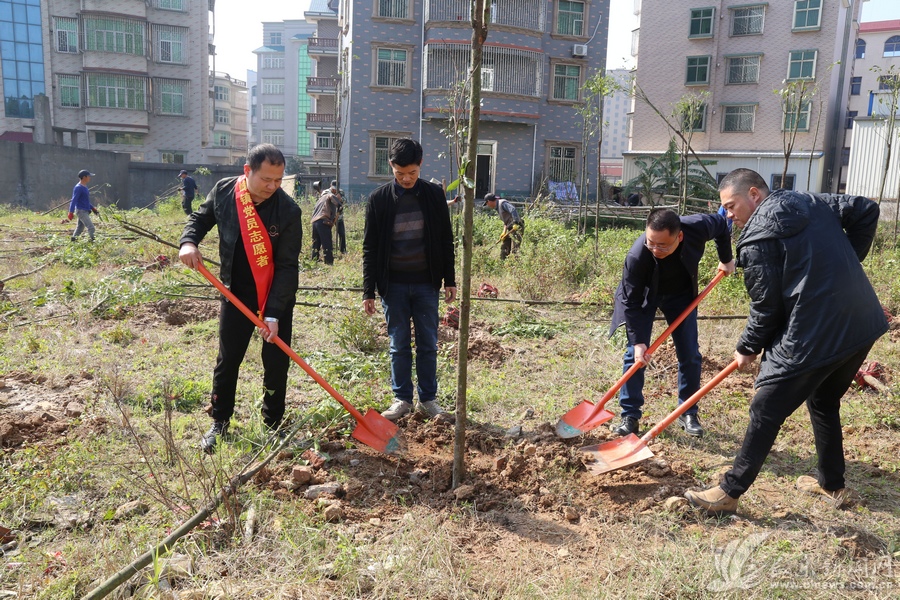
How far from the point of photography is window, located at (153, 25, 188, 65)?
30773 mm

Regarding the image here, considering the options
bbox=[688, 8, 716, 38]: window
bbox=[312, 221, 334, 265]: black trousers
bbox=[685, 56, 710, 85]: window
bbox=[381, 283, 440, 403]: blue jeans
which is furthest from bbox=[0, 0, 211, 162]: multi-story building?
bbox=[381, 283, 440, 403]: blue jeans

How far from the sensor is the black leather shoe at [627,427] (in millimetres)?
4098

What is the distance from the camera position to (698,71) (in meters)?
25.7

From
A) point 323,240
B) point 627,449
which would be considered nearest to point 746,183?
point 627,449

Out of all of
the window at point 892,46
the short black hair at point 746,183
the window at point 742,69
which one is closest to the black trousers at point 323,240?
the short black hair at point 746,183

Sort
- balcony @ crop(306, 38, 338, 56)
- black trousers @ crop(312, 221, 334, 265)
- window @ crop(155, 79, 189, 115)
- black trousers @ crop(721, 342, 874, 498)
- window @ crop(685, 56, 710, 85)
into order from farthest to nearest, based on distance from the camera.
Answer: balcony @ crop(306, 38, 338, 56) < window @ crop(155, 79, 189, 115) < window @ crop(685, 56, 710, 85) < black trousers @ crop(312, 221, 334, 265) < black trousers @ crop(721, 342, 874, 498)

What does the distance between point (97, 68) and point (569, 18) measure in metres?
20.4

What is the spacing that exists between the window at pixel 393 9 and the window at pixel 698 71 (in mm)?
11149

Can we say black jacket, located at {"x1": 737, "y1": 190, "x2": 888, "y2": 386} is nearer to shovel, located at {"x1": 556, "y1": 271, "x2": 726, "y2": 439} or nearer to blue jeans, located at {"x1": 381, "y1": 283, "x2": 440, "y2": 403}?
shovel, located at {"x1": 556, "y1": 271, "x2": 726, "y2": 439}

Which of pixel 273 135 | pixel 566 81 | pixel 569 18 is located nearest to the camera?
pixel 569 18

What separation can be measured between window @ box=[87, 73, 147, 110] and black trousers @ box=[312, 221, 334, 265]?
2438cm

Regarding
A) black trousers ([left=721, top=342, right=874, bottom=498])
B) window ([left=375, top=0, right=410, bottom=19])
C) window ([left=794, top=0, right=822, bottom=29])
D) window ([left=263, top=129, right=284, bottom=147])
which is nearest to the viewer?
black trousers ([left=721, top=342, right=874, bottom=498])

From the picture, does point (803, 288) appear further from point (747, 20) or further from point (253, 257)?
point (747, 20)
